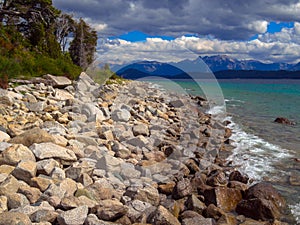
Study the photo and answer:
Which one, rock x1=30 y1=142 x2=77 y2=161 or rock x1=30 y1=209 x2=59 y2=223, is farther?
rock x1=30 y1=142 x2=77 y2=161

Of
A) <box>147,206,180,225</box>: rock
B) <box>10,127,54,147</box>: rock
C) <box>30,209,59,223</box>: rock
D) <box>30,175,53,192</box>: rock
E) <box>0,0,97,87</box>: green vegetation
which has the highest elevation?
<box>0,0,97,87</box>: green vegetation

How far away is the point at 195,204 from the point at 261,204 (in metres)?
1.18

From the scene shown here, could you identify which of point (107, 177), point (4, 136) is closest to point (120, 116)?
point (4, 136)

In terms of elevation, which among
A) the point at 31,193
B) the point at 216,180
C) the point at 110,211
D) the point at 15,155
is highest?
the point at 15,155

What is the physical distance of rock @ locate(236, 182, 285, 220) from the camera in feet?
18.9

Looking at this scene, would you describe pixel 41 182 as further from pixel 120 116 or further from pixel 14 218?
pixel 120 116

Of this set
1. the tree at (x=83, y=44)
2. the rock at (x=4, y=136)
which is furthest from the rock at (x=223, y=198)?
the tree at (x=83, y=44)

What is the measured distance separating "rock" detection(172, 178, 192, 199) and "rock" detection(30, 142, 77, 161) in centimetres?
195

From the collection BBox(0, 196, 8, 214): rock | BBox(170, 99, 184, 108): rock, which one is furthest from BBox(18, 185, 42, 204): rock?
BBox(170, 99, 184, 108): rock

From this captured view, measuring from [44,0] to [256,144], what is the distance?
22.5m

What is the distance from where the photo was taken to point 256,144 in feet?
39.8

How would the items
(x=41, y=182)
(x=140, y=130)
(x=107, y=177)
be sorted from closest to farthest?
(x=41, y=182)
(x=107, y=177)
(x=140, y=130)

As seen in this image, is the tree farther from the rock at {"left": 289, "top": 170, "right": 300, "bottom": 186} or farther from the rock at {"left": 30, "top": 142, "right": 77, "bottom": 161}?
the rock at {"left": 30, "top": 142, "right": 77, "bottom": 161}

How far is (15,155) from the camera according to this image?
550 cm
